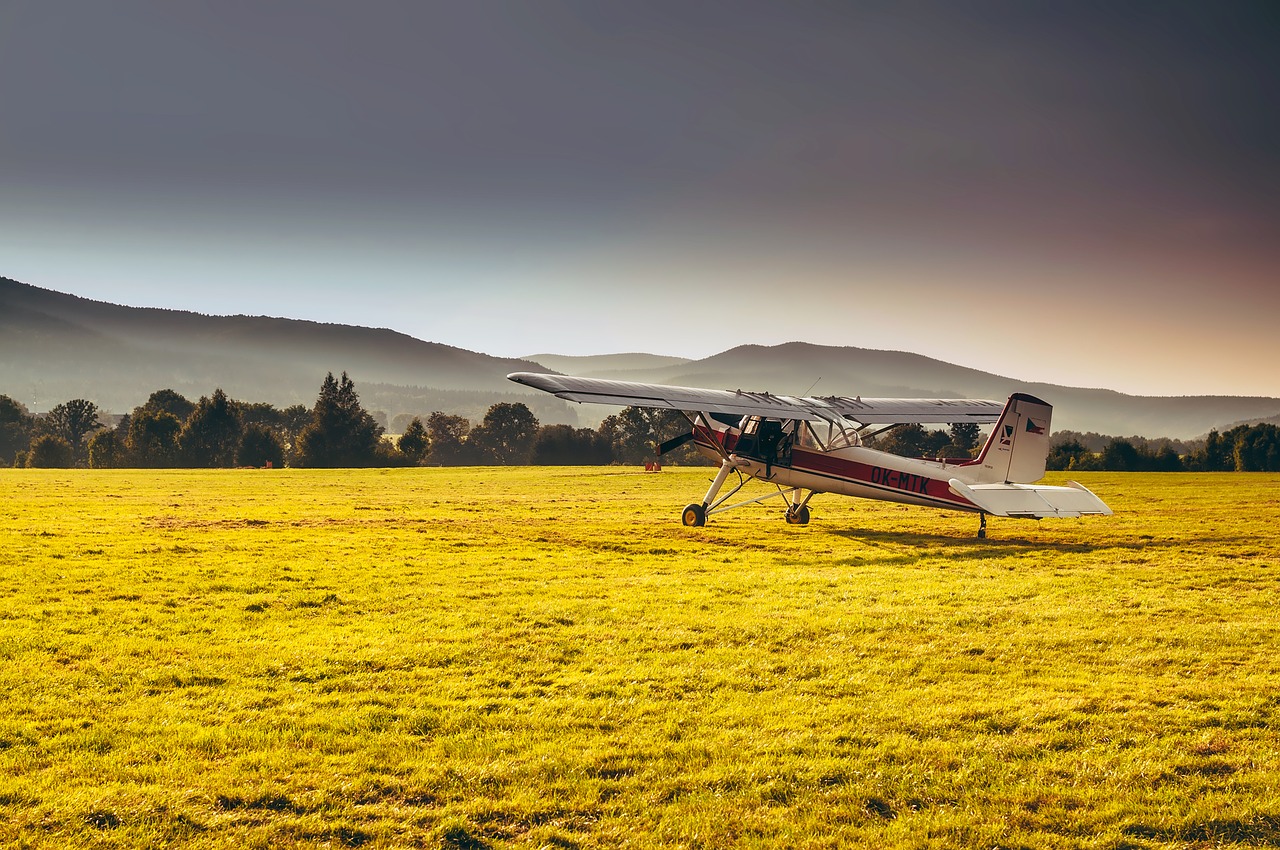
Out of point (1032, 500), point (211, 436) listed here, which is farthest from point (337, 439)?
point (1032, 500)

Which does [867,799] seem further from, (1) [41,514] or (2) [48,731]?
(1) [41,514]

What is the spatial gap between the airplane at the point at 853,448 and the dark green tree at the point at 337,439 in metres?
64.5

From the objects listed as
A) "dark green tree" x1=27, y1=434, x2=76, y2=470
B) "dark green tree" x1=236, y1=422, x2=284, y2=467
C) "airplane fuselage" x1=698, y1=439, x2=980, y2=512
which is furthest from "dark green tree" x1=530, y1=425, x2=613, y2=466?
"airplane fuselage" x1=698, y1=439, x2=980, y2=512

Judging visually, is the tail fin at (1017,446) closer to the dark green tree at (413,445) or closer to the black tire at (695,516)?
the black tire at (695,516)

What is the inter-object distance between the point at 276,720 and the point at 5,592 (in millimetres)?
7786

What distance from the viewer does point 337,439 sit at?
80.9 meters

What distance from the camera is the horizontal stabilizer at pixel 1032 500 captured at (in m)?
15.1

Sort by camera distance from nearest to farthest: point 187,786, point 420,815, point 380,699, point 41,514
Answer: point 420,815, point 187,786, point 380,699, point 41,514

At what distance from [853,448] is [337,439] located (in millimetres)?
71706

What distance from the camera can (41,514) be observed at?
23188mm

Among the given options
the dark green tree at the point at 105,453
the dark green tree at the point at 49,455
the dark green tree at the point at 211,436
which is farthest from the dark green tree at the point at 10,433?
the dark green tree at the point at 211,436

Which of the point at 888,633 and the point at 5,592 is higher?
the point at 888,633

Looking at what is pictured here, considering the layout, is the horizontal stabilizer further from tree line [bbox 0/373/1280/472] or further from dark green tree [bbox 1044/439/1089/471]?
dark green tree [bbox 1044/439/1089/471]

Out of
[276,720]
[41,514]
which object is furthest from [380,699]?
[41,514]
